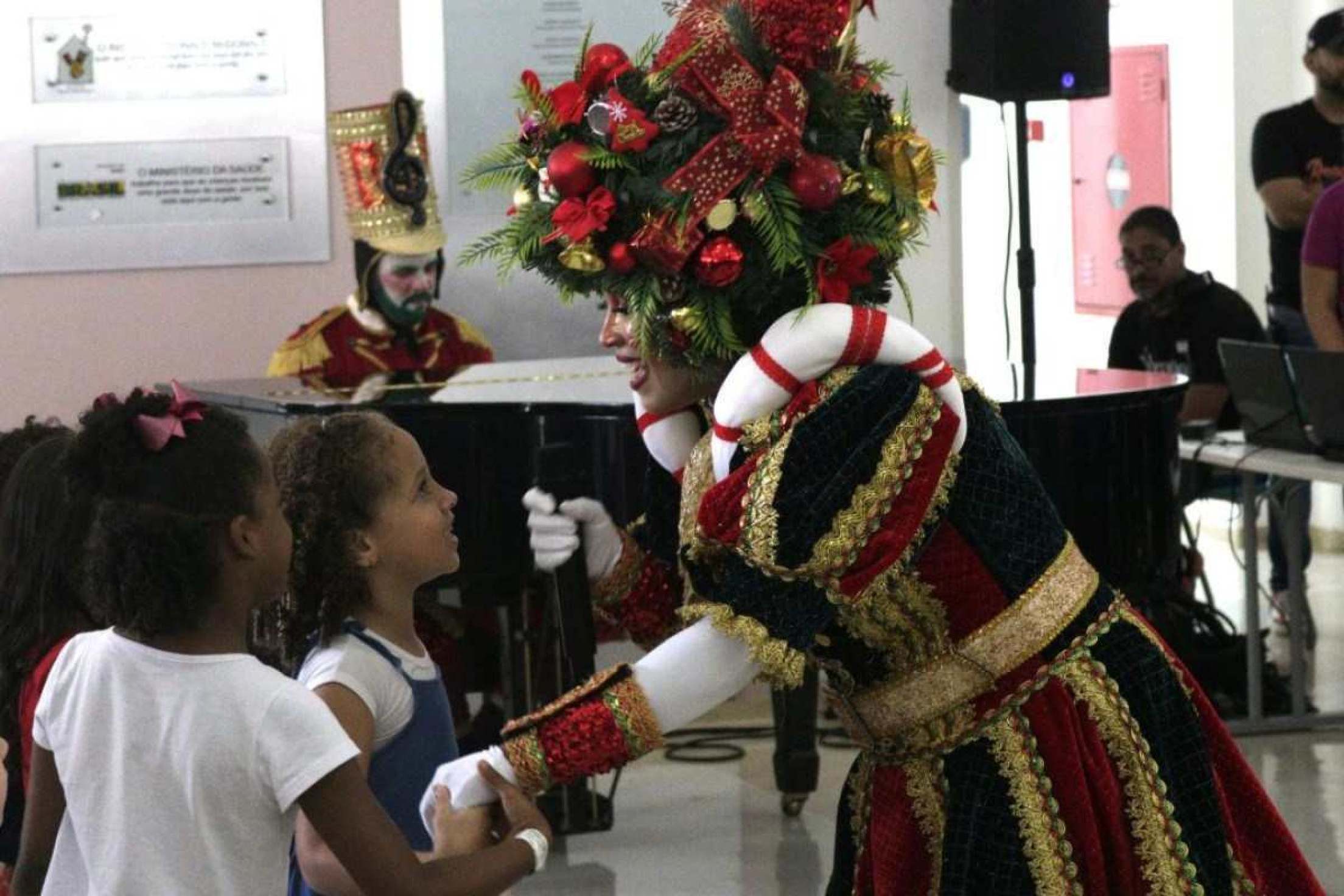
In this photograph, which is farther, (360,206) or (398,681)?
(360,206)

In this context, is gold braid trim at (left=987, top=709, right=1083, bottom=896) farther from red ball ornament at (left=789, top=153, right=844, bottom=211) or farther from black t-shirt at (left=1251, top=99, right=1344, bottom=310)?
black t-shirt at (left=1251, top=99, right=1344, bottom=310)

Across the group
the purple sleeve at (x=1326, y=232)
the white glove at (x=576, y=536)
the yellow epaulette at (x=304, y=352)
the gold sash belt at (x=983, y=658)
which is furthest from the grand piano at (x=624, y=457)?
the gold sash belt at (x=983, y=658)

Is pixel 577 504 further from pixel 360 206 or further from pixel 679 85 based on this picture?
pixel 360 206

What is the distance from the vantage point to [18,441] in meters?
2.48

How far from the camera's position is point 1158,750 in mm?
1976

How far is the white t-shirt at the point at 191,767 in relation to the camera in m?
1.68

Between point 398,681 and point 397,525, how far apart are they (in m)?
0.16

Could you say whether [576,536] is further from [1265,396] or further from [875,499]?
[1265,396]

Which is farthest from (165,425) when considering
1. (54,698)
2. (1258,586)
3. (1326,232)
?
(1326,232)

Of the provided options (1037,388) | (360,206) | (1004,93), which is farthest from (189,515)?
(1004,93)

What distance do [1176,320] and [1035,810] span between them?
4271 millimetres

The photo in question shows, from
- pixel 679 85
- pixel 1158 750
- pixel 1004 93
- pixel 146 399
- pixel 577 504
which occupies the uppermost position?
pixel 1004 93

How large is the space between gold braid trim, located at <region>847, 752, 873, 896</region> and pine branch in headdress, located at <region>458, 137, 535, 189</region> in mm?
666

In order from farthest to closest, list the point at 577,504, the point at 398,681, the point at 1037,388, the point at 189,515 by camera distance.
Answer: the point at 1037,388, the point at 577,504, the point at 398,681, the point at 189,515
